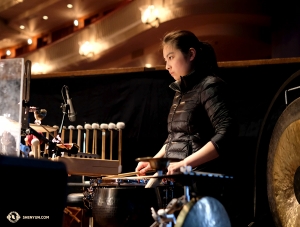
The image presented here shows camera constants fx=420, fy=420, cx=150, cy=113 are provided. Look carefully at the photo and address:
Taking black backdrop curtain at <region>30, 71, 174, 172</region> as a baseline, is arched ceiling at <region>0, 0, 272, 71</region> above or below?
above

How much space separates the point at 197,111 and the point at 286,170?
3.77ft

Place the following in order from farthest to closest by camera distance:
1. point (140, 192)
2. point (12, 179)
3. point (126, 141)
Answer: point (126, 141) < point (140, 192) < point (12, 179)

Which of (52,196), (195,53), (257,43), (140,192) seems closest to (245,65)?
(195,53)

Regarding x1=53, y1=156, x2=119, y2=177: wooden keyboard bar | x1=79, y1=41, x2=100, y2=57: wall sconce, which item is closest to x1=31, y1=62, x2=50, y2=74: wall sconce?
x1=79, y1=41, x2=100, y2=57: wall sconce

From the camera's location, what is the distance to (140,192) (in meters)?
2.17

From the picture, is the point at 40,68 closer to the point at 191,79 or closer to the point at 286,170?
the point at 286,170

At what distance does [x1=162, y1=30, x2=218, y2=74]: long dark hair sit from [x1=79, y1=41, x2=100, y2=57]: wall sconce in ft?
22.6

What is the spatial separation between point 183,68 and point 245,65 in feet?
4.16

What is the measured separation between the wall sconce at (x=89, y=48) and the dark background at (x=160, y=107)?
16.9 ft

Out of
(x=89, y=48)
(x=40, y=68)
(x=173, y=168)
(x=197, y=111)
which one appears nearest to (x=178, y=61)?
(x=197, y=111)

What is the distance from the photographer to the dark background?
344 centimetres

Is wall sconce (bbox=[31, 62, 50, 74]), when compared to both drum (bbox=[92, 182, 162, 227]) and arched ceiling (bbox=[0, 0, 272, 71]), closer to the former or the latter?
arched ceiling (bbox=[0, 0, 272, 71])

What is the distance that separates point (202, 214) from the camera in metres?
1.64

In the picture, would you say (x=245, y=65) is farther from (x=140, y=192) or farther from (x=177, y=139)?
(x=140, y=192)
